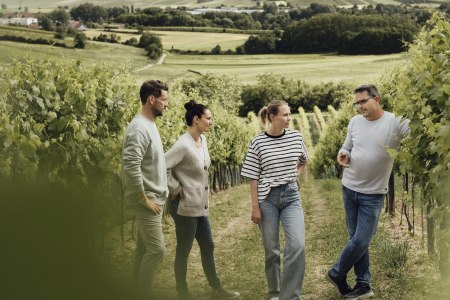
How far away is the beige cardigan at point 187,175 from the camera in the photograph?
6.18 m

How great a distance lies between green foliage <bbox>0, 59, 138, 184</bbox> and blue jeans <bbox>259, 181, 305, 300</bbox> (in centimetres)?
240

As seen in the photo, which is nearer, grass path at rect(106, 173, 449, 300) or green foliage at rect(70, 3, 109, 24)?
grass path at rect(106, 173, 449, 300)

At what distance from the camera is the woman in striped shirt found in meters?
5.79

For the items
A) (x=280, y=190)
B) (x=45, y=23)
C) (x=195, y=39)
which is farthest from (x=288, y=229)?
(x=195, y=39)

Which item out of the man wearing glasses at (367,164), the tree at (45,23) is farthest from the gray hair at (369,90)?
the tree at (45,23)

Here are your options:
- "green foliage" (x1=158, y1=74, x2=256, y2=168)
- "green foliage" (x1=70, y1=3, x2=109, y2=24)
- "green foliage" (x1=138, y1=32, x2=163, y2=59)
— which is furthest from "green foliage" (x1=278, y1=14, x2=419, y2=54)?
"green foliage" (x1=158, y1=74, x2=256, y2=168)

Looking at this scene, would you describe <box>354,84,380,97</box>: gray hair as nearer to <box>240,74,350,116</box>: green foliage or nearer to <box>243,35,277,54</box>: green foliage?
<box>240,74,350,116</box>: green foliage

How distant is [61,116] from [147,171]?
12.6 feet

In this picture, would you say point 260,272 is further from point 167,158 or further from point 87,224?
point 87,224

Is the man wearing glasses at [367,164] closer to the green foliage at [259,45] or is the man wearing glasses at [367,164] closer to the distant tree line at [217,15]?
the distant tree line at [217,15]

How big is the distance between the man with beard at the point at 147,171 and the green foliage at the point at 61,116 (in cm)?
206

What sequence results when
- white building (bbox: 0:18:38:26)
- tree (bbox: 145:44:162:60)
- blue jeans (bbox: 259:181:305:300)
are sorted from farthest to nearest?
tree (bbox: 145:44:162:60), white building (bbox: 0:18:38:26), blue jeans (bbox: 259:181:305:300)

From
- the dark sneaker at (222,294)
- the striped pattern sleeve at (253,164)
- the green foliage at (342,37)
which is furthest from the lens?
the green foliage at (342,37)

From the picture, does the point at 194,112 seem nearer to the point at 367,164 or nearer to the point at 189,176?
the point at 189,176
